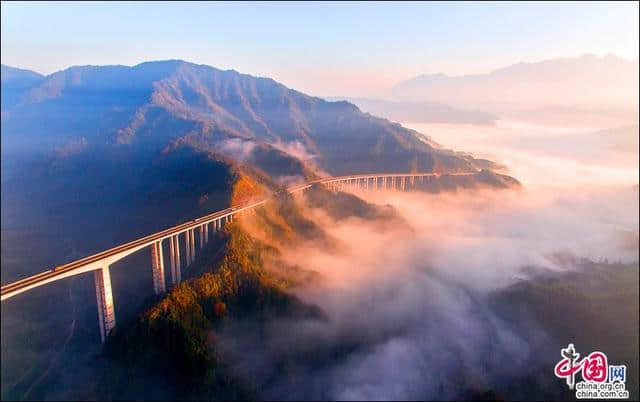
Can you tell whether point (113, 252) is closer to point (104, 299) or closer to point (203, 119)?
point (104, 299)

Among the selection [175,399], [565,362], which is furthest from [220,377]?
[565,362]

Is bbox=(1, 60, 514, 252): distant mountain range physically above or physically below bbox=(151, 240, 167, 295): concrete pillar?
above

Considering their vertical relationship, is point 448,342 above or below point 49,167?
below

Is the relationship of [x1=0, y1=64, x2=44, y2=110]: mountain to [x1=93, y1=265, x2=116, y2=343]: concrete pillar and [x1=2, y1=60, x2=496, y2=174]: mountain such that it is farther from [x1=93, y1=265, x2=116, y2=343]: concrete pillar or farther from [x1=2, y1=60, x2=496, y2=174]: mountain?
[x1=93, y1=265, x2=116, y2=343]: concrete pillar

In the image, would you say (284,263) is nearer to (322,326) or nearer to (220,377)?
(322,326)

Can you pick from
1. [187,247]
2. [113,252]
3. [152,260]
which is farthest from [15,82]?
[113,252]

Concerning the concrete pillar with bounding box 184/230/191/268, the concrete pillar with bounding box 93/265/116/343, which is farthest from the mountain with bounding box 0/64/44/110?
the concrete pillar with bounding box 93/265/116/343
